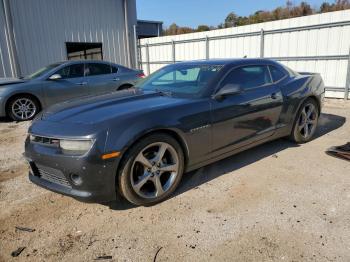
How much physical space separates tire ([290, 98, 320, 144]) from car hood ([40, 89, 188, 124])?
2.29 metres

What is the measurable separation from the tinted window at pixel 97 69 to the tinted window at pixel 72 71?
0.59ft

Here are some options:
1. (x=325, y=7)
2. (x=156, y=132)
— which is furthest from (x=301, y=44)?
(x=325, y=7)

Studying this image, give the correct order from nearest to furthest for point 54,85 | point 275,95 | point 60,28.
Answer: point 275,95 → point 54,85 → point 60,28

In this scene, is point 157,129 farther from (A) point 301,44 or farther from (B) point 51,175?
(A) point 301,44

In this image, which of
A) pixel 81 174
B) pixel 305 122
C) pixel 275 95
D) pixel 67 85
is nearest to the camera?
pixel 81 174

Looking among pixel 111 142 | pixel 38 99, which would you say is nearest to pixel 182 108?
pixel 111 142

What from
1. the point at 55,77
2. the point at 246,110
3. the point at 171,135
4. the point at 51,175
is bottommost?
the point at 51,175

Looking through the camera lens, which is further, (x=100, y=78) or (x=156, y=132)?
(x=100, y=78)

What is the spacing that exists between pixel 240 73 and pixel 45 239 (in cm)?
292

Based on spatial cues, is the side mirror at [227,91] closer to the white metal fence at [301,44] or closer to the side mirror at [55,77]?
the side mirror at [55,77]

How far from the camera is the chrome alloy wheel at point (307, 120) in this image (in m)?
4.74

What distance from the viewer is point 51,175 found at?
9.25 feet

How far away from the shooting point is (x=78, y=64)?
25.6 feet

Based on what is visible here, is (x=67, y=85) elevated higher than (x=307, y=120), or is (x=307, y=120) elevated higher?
(x=67, y=85)
